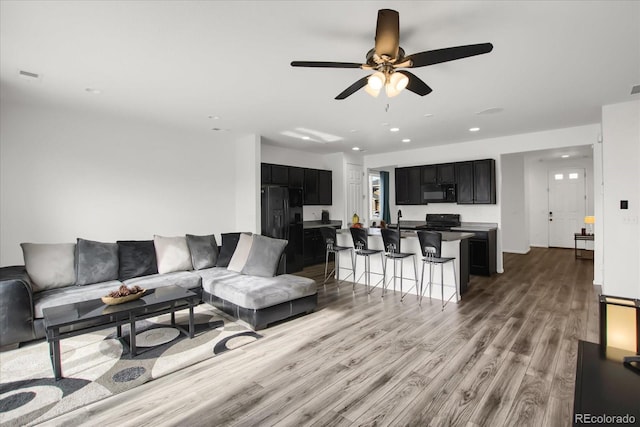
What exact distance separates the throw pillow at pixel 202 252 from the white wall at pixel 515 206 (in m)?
7.60

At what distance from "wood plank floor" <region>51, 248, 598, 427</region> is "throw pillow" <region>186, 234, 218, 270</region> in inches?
71.9

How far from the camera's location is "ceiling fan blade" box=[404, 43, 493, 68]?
1.97m

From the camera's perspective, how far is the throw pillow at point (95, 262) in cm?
388

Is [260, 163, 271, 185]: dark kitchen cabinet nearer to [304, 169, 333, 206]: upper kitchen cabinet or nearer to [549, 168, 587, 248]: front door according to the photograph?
[304, 169, 333, 206]: upper kitchen cabinet

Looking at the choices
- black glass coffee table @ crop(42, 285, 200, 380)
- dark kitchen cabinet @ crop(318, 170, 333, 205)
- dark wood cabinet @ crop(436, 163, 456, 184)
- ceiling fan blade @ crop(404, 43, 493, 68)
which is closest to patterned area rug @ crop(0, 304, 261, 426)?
black glass coffee table @ crop(42, 285, 200, 380)

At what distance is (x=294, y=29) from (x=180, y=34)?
2.93 ft

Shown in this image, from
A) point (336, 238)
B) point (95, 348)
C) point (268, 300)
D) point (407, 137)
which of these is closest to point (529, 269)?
point (407, 137)

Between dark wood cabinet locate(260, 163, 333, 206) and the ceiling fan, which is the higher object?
the ceiling fan

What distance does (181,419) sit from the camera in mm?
2033

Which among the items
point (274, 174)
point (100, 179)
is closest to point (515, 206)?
point (274, 174)

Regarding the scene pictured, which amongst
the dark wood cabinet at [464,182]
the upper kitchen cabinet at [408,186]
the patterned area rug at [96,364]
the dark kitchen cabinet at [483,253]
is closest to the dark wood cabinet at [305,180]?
the upper kitchen cabinet at [408,186]

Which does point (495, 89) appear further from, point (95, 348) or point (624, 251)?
point (95, 348)

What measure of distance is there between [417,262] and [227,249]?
303 centimetres

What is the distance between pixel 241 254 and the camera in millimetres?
4695
